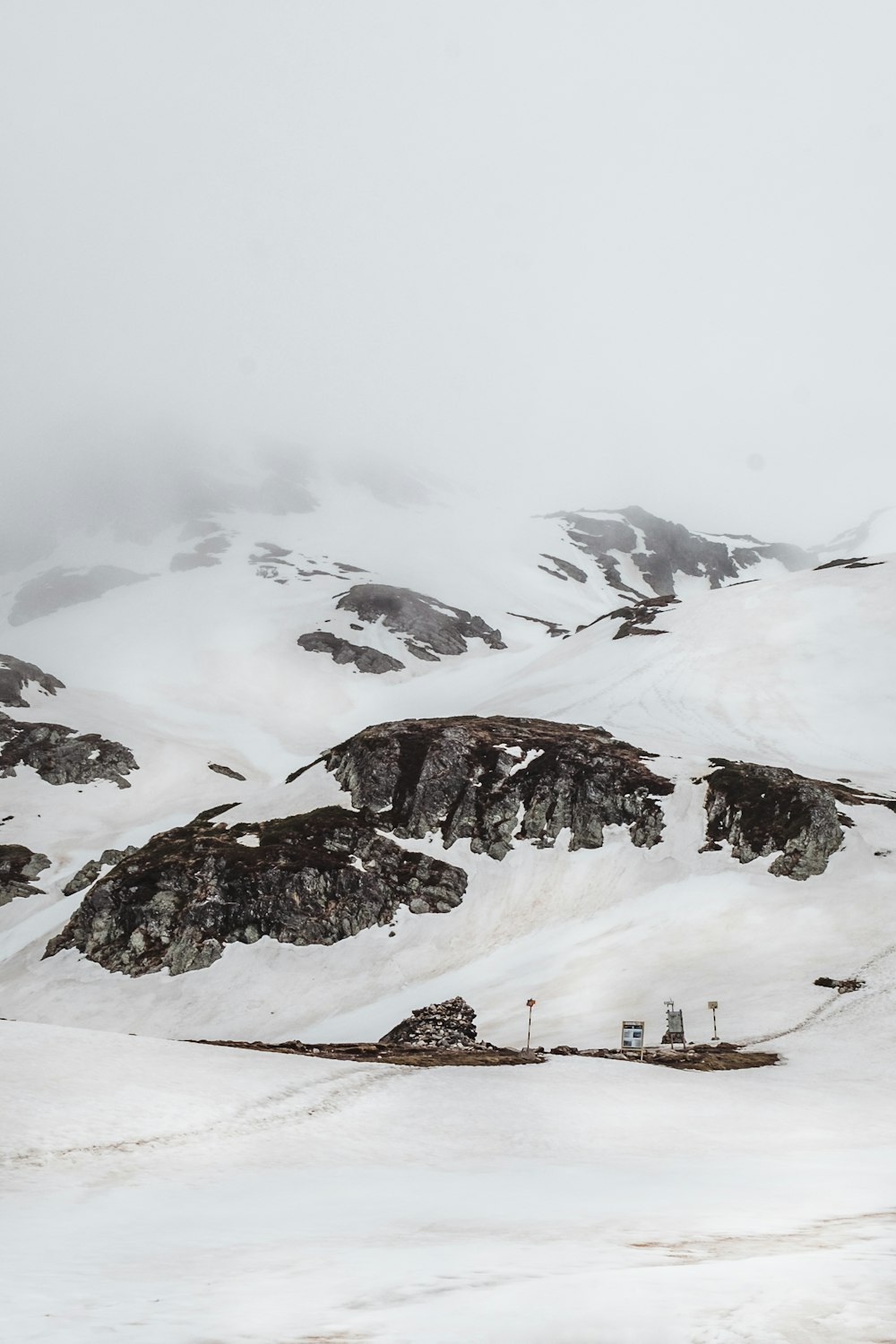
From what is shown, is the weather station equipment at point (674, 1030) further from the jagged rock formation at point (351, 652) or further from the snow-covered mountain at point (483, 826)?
the jagged rock formation at point (351, 652)

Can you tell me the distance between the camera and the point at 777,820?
63.6m

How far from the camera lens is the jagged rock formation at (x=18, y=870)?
270 ft

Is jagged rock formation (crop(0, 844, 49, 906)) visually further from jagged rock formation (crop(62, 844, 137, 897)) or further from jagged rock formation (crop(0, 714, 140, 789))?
jagged rock formation (crop(0, 714, 140, 789))

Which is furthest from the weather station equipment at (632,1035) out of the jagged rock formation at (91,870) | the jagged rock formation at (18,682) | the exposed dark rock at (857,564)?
the exposed dark rock at (857,564)

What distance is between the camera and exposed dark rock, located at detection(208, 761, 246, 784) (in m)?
120

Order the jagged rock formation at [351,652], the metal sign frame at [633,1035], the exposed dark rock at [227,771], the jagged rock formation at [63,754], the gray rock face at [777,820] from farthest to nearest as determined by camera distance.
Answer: the jagged rock formation at [351,652] → the exposed dark rock at [227,771] → the jagged rock formation at [63,754] → the gray rock face at [777,820] → the metal sign frame at [633,1035]

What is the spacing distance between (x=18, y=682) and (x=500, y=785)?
113301 mm

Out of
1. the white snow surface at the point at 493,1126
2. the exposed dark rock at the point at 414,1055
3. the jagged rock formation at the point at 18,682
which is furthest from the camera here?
the jagged rock formation at the point at 18,682

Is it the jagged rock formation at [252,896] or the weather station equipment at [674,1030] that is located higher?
the jagged rock formation at [252,896]

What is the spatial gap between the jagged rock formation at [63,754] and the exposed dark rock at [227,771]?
38.7 ft

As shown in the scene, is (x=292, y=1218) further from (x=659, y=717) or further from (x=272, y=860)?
(x=659, y=717)

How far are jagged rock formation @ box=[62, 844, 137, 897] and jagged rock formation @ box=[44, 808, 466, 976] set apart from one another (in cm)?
1261

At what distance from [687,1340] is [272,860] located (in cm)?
6383

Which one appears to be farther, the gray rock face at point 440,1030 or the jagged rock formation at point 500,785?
the jagged rock formation at point 500,785
